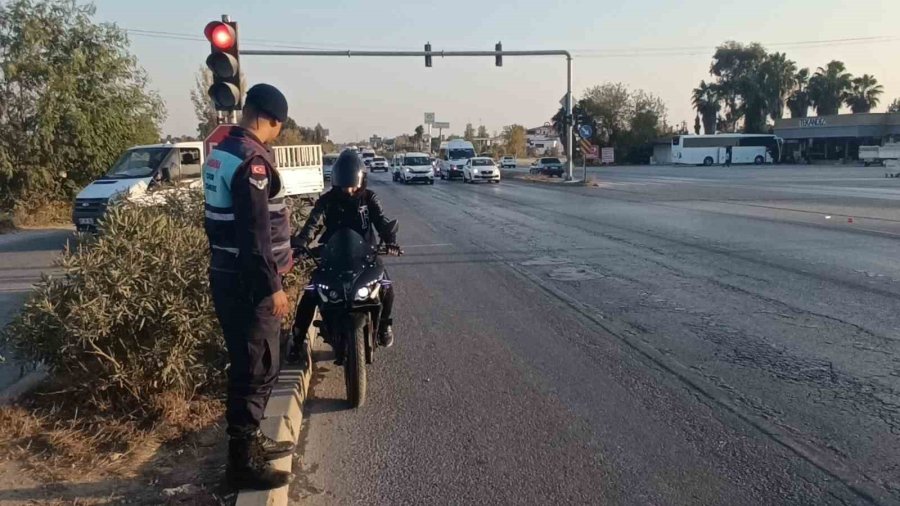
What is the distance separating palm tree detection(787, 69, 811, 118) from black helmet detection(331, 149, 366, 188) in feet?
332

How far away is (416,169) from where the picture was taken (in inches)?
1722

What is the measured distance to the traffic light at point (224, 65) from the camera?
906 centimetres

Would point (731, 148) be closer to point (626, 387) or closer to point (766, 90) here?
point (766, 90)

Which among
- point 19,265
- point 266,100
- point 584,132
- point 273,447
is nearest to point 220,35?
point 266,100

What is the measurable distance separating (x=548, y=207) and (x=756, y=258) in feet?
40.5

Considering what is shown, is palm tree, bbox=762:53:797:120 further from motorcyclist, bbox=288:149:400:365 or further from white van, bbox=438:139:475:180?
motorcyclist, bbox=288:149:400:365

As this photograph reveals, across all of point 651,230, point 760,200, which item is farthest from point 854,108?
point 651,230

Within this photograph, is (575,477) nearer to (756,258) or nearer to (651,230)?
(756,258)

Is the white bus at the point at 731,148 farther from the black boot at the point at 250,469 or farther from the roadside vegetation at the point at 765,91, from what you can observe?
the black boot at the point at 250,469

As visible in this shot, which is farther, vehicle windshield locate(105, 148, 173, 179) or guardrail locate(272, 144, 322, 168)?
guardrail locate(272, 144, 322, 168)

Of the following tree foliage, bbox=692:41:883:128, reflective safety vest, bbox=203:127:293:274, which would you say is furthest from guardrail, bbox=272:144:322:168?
tree foliage, bbox=692:41:883:128

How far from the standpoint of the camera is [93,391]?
491cm

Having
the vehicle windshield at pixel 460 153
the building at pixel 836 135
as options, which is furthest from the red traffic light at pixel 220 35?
the building at pixel 836 135

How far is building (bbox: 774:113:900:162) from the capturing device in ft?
263
